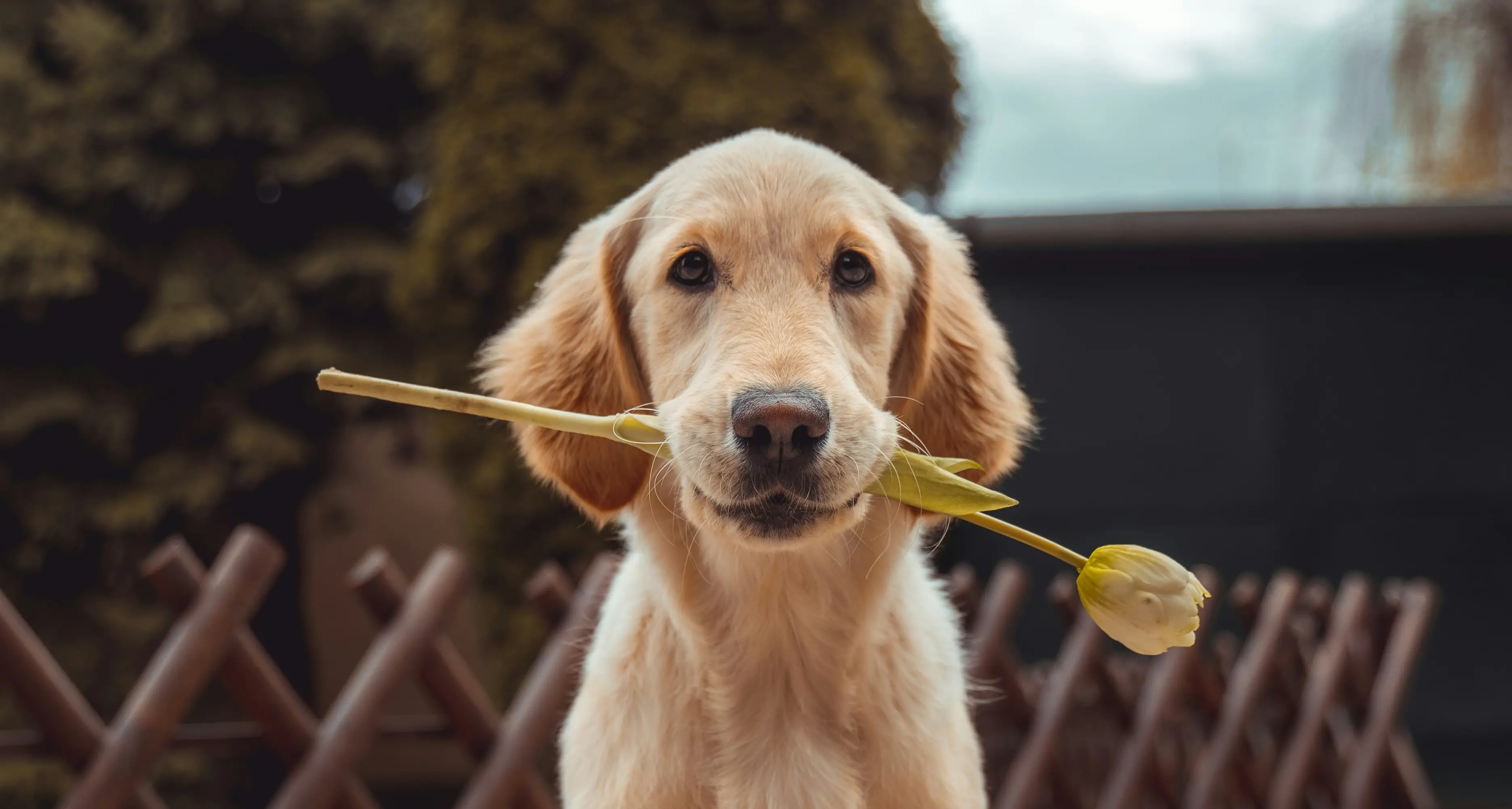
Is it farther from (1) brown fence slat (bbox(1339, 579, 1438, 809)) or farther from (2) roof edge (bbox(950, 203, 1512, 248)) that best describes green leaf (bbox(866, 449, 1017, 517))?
(2) roof edge (bbox(950, 203, 1512, 248))

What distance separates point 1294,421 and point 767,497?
6.35 meters

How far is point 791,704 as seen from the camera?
216 cm

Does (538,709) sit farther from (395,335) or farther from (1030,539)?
(395,335)

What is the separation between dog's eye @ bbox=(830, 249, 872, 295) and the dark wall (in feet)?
16.5

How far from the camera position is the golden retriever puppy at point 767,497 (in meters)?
1.95

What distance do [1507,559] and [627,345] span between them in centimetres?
707

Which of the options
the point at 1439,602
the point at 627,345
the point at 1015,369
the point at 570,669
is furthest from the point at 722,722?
the point at 1439,602

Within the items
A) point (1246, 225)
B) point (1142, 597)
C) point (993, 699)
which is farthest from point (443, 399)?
point (1246, 225)

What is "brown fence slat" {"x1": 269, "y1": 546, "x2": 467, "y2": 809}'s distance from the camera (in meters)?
2.98

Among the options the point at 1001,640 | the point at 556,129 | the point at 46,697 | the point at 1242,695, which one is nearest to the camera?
the point at 46,697

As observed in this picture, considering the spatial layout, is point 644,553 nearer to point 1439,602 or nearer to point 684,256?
point 684,256

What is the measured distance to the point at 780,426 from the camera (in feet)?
5.53

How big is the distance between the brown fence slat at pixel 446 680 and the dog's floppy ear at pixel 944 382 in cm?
166

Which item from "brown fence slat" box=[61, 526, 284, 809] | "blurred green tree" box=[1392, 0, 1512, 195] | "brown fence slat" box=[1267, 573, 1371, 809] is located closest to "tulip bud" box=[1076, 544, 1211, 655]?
"brown fence slat" box=[61, 526, 284, 809]
